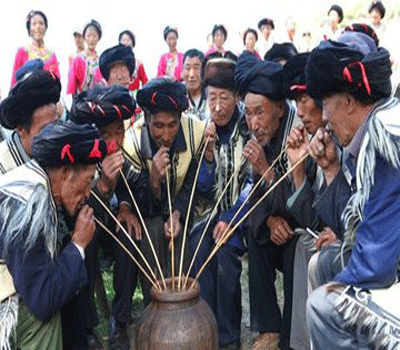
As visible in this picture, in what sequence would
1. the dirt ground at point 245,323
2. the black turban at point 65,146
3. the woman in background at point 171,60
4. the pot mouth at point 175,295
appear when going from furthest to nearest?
the woman in background at point 171,60, the dirt ground at point 245,323, the pot mouth at point 175,295, the black turban at point 65,146

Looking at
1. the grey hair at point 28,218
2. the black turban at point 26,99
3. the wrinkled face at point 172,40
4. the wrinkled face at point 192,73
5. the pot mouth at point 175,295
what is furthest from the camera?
the wrinkled face at point 172,40

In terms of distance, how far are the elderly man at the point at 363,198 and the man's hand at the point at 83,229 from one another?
1088mm

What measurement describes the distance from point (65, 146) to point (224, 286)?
1539 mm

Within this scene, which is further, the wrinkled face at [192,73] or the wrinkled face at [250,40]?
the wrinkled face at [250,40]

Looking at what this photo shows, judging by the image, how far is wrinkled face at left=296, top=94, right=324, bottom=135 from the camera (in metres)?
3.52

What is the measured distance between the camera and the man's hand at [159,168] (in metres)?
3.81

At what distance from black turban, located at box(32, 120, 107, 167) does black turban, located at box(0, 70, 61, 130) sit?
556mm

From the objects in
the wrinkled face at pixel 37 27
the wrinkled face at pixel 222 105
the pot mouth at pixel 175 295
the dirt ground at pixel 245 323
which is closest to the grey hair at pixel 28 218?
the pot mouth at pixel 175 295

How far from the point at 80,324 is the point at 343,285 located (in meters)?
1.46

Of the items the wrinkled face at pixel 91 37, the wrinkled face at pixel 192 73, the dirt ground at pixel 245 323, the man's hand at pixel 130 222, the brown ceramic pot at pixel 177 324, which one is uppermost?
the wrinkled face at pixel 91 37

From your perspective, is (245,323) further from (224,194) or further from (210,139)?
(210,139)

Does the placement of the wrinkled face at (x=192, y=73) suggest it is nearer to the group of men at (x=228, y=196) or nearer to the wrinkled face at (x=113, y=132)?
the group of men at (x=228, y=196)

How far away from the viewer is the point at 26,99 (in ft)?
11.0

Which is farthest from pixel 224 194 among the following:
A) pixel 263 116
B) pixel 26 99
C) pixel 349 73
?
pixel 349 73
